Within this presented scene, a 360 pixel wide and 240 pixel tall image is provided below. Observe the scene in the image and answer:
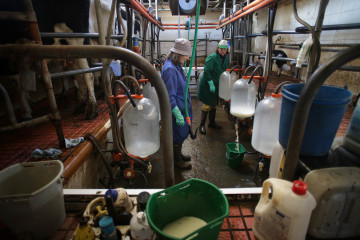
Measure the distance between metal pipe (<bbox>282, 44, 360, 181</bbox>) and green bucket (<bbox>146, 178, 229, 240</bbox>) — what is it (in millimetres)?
403

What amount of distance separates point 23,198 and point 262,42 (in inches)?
333

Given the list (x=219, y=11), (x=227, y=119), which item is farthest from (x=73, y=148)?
(x=219, y=11)

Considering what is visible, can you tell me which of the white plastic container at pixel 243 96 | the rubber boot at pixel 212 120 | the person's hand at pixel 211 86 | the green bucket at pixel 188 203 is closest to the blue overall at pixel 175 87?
the white plastic container at pixel 243 96

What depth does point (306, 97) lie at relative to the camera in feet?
2.76

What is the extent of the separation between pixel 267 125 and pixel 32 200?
2011 millimetres

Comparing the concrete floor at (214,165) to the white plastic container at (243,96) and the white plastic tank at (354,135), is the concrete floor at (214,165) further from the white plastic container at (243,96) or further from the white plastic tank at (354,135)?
the white plastic tank at (354,135)

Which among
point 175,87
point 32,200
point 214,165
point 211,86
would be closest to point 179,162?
point 214,165

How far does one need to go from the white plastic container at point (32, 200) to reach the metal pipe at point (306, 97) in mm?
1210

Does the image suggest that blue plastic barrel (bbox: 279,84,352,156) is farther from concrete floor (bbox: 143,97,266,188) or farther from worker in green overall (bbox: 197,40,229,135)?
worker in green overall (bbox: 197,40,229,135)

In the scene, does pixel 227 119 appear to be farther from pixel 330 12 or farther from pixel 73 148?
pixel 73 148

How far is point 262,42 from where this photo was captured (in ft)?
24.8

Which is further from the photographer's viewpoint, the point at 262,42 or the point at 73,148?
the point at 262,42

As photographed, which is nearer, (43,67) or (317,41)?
(317,41)

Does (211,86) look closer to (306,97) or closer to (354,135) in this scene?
(354,135)
